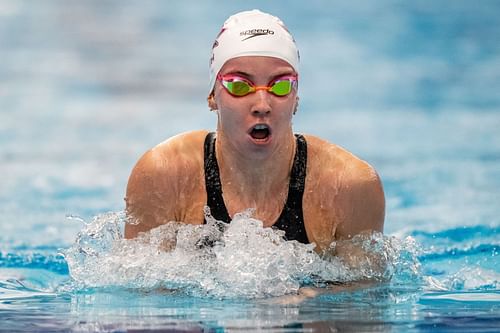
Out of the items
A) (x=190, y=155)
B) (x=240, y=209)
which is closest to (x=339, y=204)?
(x=240, y=209)

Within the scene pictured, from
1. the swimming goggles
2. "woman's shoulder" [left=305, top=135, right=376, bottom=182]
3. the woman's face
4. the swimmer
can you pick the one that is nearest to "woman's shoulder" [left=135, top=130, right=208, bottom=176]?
the swimmer

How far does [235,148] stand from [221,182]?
0.18m

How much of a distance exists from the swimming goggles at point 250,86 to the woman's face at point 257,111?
0.04ft

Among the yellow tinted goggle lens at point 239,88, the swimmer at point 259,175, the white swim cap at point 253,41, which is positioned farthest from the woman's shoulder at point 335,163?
the yellow tinted goggle lens at point 239,88

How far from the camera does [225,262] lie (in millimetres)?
3533

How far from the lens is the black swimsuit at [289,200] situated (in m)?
3.66

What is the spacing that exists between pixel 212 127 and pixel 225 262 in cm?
686

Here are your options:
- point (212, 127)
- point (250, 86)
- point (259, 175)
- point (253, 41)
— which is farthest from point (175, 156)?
point (212, 127)

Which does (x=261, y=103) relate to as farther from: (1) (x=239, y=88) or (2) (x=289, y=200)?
(2) (x=289, y=200)

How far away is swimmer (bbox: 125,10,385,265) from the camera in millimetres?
3570

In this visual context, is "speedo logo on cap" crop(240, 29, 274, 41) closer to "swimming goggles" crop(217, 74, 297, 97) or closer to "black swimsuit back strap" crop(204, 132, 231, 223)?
"swimming goggles" crop(217, 74, 297, 97)

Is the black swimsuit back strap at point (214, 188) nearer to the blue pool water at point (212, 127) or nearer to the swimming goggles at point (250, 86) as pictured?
the blue pool water at point (212, 127)

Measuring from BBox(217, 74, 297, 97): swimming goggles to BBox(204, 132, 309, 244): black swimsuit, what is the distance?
34cm

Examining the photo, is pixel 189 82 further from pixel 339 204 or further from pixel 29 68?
pixel 339 204
